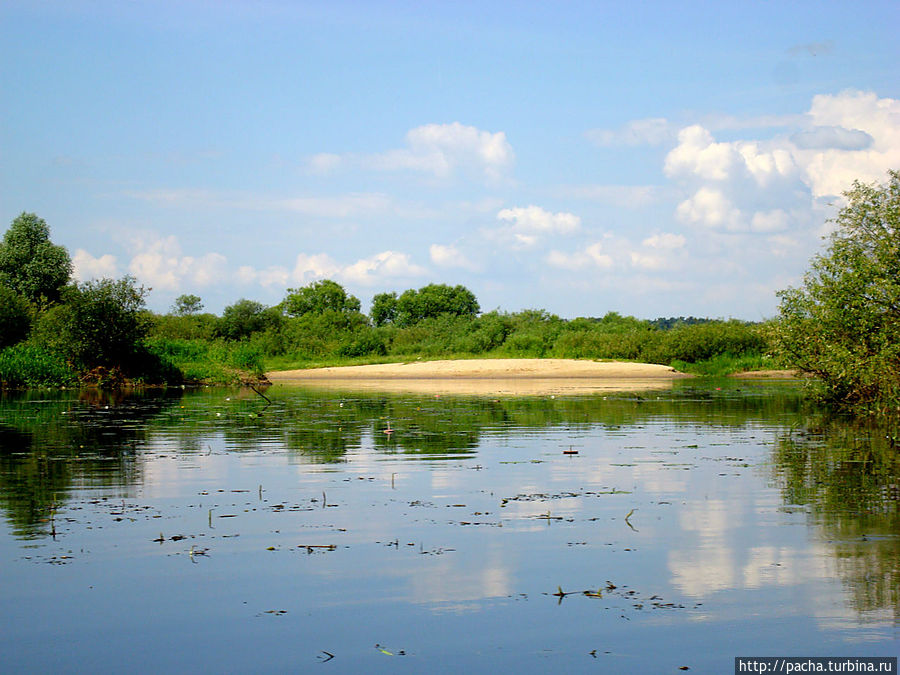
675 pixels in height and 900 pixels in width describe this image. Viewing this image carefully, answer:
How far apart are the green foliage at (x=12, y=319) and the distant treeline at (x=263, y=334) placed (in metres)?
0.08

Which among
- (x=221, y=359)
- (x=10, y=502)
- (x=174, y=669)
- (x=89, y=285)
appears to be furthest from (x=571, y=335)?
(x=174, y=669)

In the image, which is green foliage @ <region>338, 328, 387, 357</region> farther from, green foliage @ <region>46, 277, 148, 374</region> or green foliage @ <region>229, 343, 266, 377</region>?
→ green foliage @ <region>46, 277, 148, 374</region>

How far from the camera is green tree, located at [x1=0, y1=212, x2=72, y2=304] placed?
71250 millimetres

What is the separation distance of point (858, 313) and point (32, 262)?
65.0 meters

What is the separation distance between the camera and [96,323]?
47.7 metres

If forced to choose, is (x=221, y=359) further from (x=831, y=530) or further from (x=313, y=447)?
(x=831, y=530)

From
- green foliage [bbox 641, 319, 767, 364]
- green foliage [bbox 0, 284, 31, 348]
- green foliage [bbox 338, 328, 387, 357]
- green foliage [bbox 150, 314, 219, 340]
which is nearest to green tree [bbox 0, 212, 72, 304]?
green foliage [bbox 150, 314, 219, 340]

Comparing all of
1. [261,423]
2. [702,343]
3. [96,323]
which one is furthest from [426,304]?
[261,423]

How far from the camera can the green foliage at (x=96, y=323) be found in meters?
47.3

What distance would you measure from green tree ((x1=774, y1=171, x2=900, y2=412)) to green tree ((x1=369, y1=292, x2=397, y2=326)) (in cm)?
10003

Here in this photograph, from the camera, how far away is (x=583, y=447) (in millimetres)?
19281

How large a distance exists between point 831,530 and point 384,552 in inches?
202

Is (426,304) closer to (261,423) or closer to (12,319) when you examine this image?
(12,319)

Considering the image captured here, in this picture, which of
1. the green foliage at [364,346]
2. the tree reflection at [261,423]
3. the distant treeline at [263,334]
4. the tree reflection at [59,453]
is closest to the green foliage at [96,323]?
the distant treeline at [263,334]
